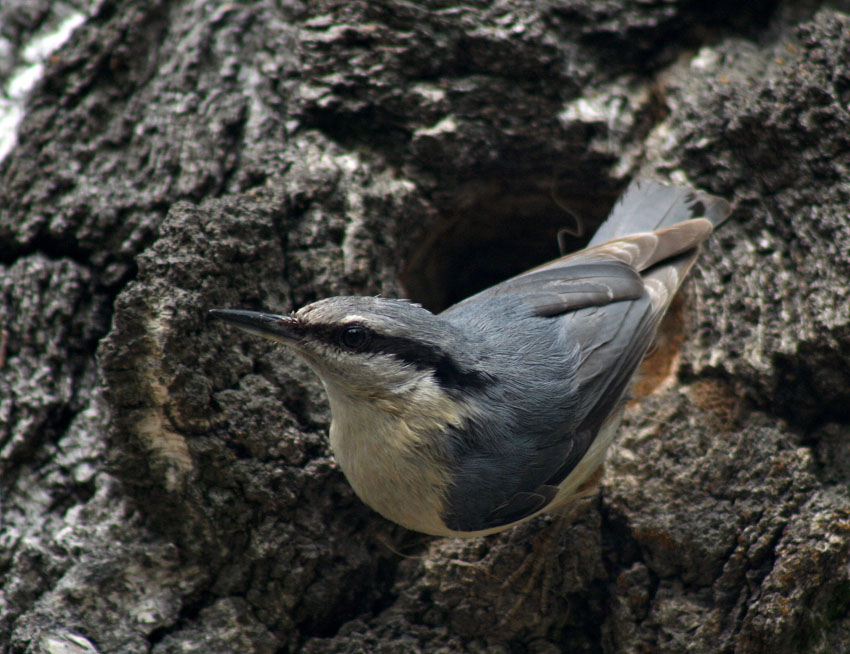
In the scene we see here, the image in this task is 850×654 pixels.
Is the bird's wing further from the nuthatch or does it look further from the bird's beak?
the bird's beak

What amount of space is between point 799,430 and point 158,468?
2.20m

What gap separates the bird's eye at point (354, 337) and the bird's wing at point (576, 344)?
0.44m

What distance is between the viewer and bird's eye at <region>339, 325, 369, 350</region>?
234 centimetres

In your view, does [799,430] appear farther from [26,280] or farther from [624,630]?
[26,280]

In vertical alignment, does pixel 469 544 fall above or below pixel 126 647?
below

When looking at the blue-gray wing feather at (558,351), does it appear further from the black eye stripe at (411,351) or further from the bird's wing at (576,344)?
the black eye stripe at (411,351)

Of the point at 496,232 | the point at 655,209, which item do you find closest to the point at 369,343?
the point at 655,209

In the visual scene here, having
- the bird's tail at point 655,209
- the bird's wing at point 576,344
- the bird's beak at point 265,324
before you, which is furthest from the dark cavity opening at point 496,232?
the bird's beak at point 265,324

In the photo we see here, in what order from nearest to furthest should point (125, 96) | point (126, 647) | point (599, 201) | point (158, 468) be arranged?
point (126, 647) → point (158, 468) → point (125, 96) → point (599, 201)

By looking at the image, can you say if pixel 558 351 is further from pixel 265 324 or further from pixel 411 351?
pixel 265 324

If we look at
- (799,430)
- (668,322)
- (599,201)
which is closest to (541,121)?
(599,201)

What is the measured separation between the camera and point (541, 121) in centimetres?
329

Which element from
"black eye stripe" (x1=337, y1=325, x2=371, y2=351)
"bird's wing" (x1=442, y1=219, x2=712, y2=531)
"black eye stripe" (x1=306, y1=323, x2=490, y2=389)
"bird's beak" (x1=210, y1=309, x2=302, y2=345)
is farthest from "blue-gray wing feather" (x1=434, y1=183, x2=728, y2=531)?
"bird's beak" (x1=210, y1=309, x2=302, y2=345)

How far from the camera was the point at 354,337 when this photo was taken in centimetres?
235
